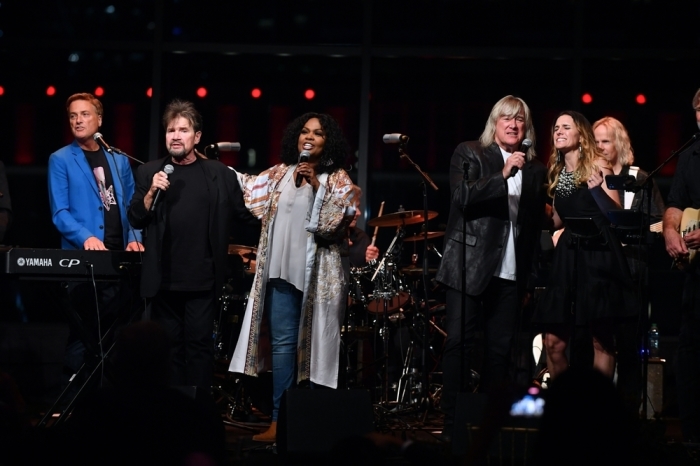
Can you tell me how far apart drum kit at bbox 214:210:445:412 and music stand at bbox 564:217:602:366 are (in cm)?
152

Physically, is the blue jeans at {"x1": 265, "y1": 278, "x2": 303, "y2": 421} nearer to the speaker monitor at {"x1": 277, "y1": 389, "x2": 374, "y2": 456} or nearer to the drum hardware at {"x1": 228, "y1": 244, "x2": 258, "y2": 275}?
the speaker monitor at {"x1": 277, "y1": 389, "x2": 374, "y2": 456}

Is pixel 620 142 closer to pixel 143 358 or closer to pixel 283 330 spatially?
pixel 283 330

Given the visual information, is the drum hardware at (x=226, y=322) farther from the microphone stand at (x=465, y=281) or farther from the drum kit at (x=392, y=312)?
the microphone stand at (x=465, y=281)

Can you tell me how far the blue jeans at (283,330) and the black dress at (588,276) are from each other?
Answer: 1318 mm

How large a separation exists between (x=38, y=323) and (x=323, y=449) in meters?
4.10

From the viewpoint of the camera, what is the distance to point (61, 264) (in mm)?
4641

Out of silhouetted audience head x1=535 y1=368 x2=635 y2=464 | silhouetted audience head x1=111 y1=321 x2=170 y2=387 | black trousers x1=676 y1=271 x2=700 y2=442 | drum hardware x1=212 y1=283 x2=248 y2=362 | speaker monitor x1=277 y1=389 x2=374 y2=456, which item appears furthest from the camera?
drum hardware x1=212 y1=283 x2=248 y2=362

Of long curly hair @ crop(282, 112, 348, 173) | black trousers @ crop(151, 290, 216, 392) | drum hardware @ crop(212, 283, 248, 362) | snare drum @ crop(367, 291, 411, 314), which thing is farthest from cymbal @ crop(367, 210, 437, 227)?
black trousers @ crop(151, 290, 216, 392)

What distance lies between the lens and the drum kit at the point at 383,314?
254 inches

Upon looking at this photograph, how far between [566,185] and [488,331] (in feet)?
3.02

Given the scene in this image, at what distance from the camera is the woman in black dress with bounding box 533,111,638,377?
16.3 ft

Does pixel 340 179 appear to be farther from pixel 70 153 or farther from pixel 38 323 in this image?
pixel 38 323

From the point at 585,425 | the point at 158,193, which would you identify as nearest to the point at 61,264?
the point at 158,193

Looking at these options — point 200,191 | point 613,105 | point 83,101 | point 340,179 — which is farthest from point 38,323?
point 613,105
